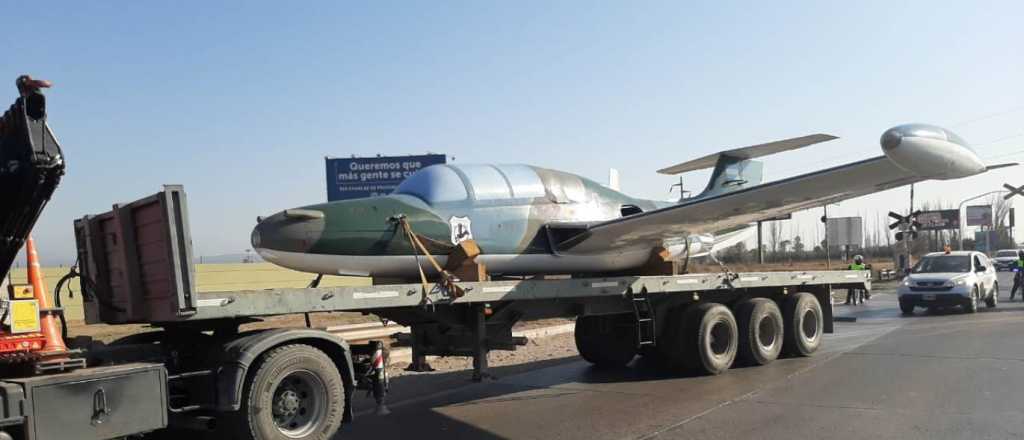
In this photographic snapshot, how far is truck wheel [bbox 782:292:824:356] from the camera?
1266cm

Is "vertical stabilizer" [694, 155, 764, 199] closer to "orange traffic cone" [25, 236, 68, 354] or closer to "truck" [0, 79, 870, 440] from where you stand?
"truck" [0, 79, 870, 440]

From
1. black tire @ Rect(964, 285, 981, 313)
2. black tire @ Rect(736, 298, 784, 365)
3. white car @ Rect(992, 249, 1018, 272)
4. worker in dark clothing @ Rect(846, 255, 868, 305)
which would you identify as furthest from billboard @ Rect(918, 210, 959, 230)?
black tire @ Rect(736, 298, 784, 365)

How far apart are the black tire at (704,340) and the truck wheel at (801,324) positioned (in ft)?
5.58

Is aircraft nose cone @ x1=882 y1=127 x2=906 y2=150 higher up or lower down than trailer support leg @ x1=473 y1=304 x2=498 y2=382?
higher up

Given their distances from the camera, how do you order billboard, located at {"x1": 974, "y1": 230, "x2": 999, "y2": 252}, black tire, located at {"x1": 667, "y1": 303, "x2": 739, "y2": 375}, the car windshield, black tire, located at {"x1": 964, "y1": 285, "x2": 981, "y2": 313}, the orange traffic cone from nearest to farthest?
1. the orange traffic cone
2. black tire, located at {"x1": 667, "y1": 303, "x2": 739, "y2": 375}
3. black tire, located at {"x1": 964, "y1": 285, "x2": 981, "y2": 313}
4. the car windshield
5. billboard, located at {"x1": 974, "y1": 230, "x2": 999, "y2": 252}

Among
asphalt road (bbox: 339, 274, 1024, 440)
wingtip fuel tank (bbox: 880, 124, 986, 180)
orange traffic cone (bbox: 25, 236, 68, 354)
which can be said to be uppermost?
wingtip fuel tank (bbox: 880, 124, 986, 180)

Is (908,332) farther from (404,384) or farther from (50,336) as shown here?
(50,336)

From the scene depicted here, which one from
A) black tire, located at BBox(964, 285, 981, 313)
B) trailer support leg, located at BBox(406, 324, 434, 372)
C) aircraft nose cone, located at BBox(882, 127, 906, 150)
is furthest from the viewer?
black tire, located at BBox(964, 285, 981, 313)

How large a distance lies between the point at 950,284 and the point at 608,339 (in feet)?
45.4

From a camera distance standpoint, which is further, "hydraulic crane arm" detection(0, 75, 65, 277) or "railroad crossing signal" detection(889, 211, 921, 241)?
"railroad crossing signal" detection(889, 211, 921, 241)

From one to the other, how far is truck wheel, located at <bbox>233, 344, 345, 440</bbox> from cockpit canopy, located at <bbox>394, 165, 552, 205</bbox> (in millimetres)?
2889

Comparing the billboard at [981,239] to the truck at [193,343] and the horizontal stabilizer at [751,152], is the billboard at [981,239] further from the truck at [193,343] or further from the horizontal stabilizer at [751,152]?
the truck at [193,343]

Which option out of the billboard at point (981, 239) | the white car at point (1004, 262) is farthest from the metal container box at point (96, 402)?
the billboard at point (981, 239)

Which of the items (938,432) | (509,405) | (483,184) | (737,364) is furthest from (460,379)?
(938,432)
